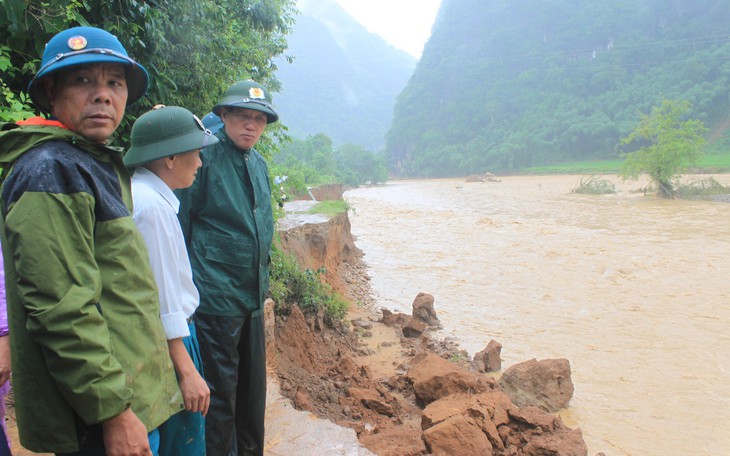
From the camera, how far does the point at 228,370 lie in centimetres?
223

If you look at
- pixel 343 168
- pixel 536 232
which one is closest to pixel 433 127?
pixel 343 168

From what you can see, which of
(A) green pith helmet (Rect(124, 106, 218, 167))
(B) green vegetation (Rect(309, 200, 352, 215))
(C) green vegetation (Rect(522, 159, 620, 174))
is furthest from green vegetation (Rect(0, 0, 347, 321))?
(C) green vegetation (Rect(522, 159, 620, 174))

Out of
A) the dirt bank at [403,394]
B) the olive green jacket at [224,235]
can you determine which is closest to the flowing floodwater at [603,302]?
the dirt bank at [403,394]

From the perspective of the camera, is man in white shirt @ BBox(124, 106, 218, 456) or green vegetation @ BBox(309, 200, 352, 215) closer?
man in white shirt @ BBox(124, 106, 218, 456)

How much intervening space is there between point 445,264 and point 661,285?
454 cm

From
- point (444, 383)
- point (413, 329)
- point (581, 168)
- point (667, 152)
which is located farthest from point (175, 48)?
point (581, 168)

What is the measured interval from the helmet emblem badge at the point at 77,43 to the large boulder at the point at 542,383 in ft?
15.2

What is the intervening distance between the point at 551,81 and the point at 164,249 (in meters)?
75.2

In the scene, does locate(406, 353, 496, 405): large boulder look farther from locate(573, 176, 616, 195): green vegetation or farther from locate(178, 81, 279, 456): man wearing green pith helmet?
locate(573, 176, 616, 195): green vegetation

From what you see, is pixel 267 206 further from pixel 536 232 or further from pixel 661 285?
pixel 536 232

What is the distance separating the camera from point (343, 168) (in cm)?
5144

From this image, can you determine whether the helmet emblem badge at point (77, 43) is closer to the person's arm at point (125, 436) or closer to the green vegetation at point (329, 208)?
the person's arm at point (125, 436)

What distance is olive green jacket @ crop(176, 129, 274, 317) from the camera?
Answer: 7.27 ft

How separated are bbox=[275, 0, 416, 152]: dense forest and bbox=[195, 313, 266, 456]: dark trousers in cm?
10891
